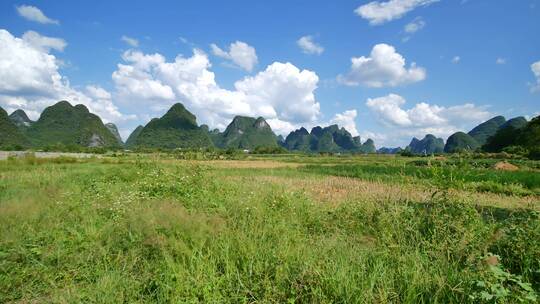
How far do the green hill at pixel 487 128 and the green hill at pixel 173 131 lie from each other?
112566 millimetres

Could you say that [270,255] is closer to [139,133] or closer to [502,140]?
[502,140]

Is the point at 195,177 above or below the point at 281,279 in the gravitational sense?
above

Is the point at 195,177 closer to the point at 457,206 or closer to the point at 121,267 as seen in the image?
the point at 121,267

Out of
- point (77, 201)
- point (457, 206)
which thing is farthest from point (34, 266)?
point (457, 206)

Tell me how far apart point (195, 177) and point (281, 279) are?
21.8ft

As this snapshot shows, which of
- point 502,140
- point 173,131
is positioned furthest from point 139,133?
point 502,140

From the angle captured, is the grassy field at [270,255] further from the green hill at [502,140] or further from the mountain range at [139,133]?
the mountain range at [139,133]

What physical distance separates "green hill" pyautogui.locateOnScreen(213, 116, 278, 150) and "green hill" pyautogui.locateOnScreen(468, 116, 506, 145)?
91.0m

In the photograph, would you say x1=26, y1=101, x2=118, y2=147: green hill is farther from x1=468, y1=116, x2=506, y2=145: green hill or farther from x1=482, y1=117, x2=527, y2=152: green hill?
x1=468, y1=116, x2=506, y2=145: green hill

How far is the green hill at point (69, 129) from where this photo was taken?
103562mm

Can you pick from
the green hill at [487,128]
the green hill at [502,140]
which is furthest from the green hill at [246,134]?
the green hill at [502,140]

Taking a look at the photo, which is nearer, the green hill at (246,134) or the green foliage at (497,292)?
the green foliage at (497,292)

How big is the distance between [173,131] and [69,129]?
35786 millimetres

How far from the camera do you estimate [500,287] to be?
2.80m
